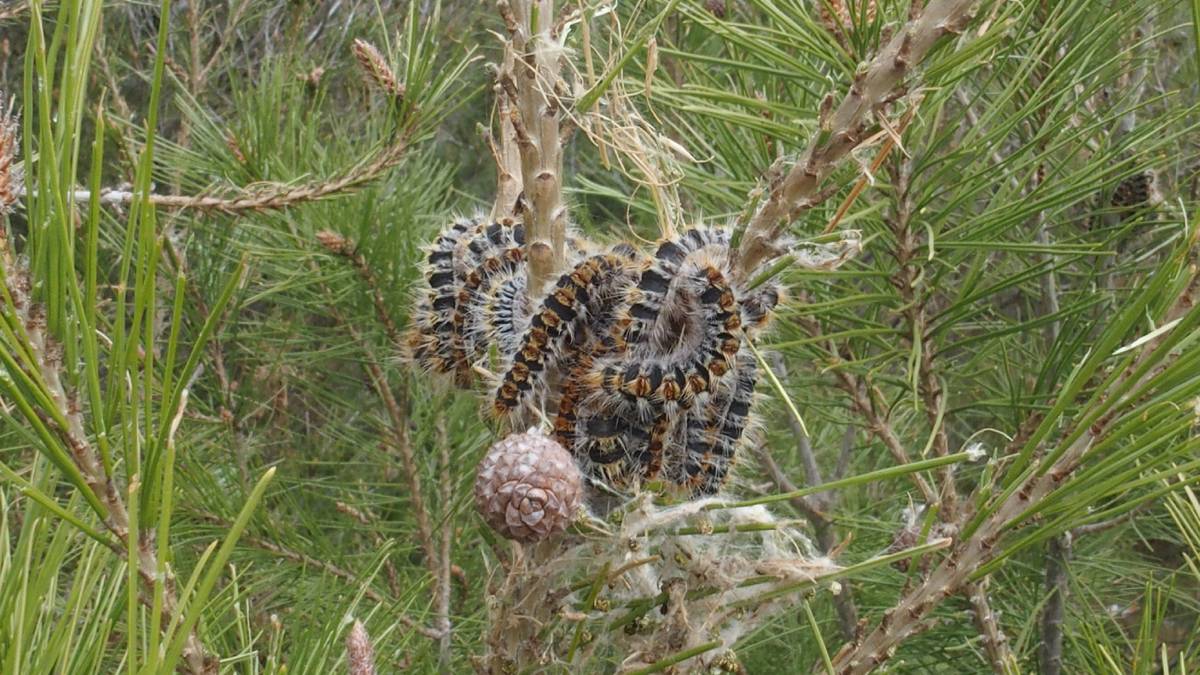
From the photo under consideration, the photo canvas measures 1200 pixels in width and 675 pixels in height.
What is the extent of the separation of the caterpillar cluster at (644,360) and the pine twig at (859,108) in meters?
0.07

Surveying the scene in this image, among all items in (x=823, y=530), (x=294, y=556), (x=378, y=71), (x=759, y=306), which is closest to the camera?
(x=759, y=306)

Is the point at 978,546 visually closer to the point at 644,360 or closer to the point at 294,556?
the point at 644,360

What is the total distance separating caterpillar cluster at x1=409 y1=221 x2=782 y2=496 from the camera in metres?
0.77

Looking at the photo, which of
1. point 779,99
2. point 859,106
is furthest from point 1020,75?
point 859,106

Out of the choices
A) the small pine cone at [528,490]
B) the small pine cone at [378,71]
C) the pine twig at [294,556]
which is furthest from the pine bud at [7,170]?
the pine twig at [294,556]

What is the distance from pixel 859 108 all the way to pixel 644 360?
0.78 feet

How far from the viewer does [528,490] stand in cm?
68

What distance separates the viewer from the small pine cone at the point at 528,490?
0.69m

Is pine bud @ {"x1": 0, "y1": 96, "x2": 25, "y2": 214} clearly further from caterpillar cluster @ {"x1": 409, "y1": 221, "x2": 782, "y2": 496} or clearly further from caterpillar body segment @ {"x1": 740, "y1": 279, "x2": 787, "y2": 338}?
caterpillar body segment @ {"x1": 740, "y1": 279, "x2": 787, "y2": 338}

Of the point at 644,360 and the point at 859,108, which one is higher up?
the point at 859,108

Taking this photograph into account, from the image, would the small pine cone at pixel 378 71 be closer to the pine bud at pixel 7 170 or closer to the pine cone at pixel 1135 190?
the pine bud at pixel 7 170

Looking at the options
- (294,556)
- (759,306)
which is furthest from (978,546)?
(294,556)

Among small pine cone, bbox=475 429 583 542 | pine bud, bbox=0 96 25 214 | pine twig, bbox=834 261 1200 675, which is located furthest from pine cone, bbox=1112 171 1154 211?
pine bud, bbox=0 96 25 214

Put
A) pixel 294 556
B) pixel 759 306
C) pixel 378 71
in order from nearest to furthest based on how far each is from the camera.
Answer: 1. pixel 759 306
2. pixel 378 71
3. pixel 294 556
